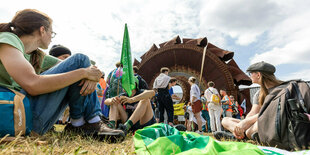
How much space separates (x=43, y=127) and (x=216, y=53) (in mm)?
10781

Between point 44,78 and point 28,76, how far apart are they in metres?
0.09

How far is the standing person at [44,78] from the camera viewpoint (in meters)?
1.20

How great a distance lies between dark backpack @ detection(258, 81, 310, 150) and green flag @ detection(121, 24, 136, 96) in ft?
6.83

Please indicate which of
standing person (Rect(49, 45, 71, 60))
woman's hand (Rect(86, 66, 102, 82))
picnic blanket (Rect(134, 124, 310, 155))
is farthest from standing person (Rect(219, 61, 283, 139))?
standing person (Rect(49, 45, 71, 60))

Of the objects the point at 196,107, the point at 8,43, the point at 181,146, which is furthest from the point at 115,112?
the point at 196,107

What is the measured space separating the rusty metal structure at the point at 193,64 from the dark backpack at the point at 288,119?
28.9 ft

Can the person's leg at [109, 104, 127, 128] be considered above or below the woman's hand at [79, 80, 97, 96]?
below

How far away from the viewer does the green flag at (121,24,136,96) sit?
3306mm

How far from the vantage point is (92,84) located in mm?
1534

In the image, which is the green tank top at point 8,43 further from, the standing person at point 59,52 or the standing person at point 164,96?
the standing person at point 164,96

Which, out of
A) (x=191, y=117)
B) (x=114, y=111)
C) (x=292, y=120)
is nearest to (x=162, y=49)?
(x=191, y=117)

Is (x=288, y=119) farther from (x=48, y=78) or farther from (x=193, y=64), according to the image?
(x=193, y=64)

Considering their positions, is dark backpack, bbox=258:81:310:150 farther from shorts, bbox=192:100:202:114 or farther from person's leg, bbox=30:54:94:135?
shorts, bbox=192:100:202:114

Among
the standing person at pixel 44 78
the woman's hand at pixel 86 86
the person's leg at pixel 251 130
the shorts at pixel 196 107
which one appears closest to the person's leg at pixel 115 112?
the standing person at pixel 44 78
